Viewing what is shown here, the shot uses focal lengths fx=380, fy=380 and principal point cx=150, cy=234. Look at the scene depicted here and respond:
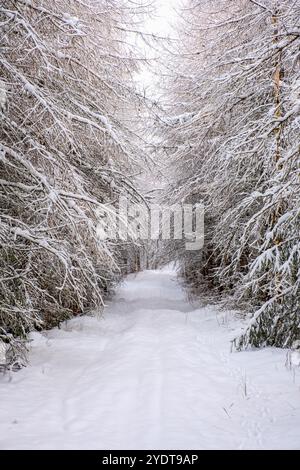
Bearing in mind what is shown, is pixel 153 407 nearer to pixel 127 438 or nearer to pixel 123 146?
pixel 127 438

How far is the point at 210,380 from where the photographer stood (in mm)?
5453

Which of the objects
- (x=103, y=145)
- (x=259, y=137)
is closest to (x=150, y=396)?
(x=259, y=137)

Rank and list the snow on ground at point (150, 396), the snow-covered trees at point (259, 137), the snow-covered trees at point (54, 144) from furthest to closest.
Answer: the snow-covered trees at point (259, 137) < the snow-covered trees at point (54, 144) < the snow on ground at point (150, 396)

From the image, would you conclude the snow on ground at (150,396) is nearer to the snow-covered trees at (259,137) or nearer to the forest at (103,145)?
the forest at (103,145)

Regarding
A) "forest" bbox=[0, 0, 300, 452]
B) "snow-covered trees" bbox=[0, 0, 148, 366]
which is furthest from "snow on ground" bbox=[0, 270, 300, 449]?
"snow-covered trees" bbox=[0, 0, 148, 366]

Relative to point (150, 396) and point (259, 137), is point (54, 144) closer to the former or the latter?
point (259, 137)

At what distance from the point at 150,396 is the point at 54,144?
15.3ft


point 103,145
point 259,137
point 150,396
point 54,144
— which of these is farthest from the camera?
point 103,145

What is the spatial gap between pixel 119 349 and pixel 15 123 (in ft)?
14.9

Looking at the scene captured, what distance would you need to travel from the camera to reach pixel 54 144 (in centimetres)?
699

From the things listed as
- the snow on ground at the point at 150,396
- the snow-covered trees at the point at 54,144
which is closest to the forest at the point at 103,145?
the snow-covered trees at the point at 54,144

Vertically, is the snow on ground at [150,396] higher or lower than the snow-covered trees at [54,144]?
lower

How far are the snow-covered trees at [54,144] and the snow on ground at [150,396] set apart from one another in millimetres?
968

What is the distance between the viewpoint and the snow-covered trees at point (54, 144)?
555 centimetres
